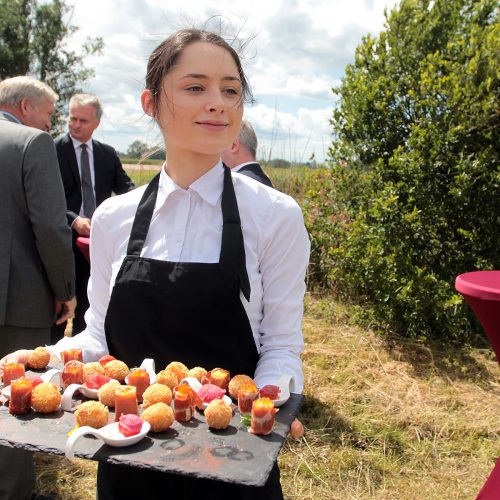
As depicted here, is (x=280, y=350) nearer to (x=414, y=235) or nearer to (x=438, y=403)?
(x=438, y=403)

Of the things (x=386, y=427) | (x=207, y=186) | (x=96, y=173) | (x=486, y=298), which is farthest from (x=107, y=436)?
(x=96, y=173)

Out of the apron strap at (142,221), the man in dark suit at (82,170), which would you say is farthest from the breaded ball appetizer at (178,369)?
the man in dark suit at (82,170)

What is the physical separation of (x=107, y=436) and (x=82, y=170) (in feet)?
11.8

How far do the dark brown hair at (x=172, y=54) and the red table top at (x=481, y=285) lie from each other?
1.08 meters

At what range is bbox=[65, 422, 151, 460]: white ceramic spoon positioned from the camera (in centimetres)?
107

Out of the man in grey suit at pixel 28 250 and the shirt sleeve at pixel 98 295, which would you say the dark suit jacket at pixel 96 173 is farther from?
the shirt sleeve at pixel 98 295

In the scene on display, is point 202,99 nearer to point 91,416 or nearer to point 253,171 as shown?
point 91,416

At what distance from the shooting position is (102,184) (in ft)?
14.8

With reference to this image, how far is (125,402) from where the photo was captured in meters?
1.24

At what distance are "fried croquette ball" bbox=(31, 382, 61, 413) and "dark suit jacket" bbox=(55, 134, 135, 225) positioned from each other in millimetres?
2927

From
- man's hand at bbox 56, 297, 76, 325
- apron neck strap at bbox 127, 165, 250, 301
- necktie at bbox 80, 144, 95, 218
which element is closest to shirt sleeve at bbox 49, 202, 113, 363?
apron neck strap at bbox 127, 165, 250, 301

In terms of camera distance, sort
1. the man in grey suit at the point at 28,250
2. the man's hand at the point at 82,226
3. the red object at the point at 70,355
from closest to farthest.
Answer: the red object at the point at 70,355
the man in grey suit at the point at 28,250
the man's hand at the point at 82,226

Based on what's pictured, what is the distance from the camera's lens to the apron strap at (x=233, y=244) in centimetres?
142

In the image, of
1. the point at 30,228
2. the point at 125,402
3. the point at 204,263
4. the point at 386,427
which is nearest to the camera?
the point at 125,402
